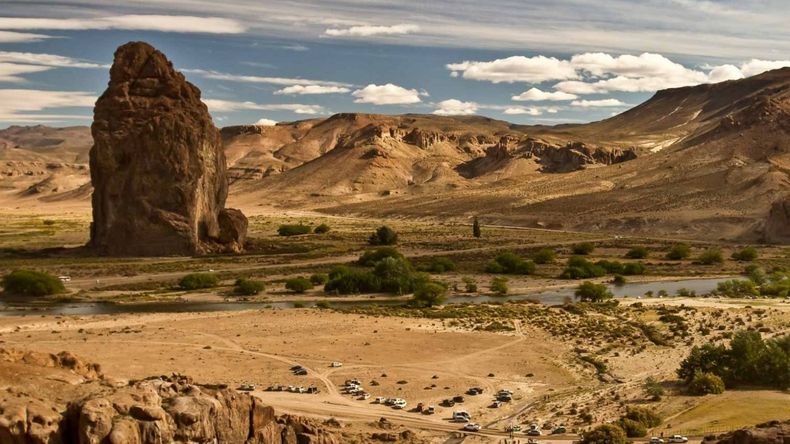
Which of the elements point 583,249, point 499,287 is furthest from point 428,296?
point 583,249

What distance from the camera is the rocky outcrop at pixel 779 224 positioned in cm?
9894

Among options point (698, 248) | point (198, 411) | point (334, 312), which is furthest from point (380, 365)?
point (698, 248)

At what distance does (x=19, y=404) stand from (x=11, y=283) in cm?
4918

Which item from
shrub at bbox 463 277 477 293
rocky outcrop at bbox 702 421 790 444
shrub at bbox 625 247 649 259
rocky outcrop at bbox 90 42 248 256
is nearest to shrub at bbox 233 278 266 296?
shrub at bbox 463 277 477 293

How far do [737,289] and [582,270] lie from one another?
1430 cm

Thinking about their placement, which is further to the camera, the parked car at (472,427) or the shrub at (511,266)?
the shrub at (511,266)

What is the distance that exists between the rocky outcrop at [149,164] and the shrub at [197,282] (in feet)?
45.8

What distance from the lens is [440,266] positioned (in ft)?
244

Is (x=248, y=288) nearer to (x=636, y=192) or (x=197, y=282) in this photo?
(x=197, y=282)

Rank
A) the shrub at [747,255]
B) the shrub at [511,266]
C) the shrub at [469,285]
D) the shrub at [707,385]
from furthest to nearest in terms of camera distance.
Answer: the shrub at [747,255] < the shrub at [511,266] < the shrub at [469,285] < the shrub at [707,385]

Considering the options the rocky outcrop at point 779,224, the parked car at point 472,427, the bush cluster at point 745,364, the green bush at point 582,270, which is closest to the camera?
the parked car at point 472,427

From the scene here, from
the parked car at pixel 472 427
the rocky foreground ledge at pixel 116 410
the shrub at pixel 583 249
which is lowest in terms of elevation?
the shrub at pixel 583 249

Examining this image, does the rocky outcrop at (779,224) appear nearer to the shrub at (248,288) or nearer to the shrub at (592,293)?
the shrub at (592,293)

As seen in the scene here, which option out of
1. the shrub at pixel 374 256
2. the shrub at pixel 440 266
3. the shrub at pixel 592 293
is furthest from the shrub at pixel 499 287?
the shrub at pixel 374 256
